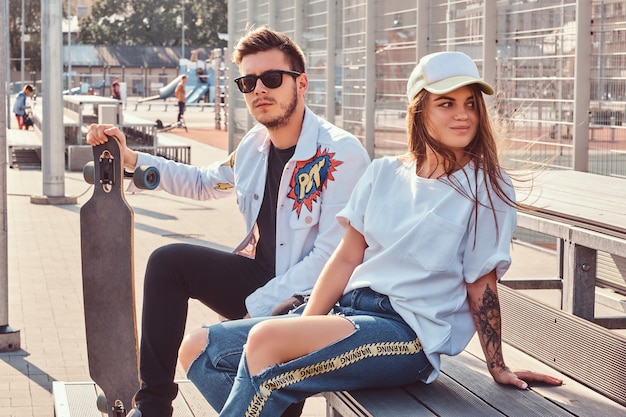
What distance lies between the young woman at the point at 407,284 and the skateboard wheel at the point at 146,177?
982 mm

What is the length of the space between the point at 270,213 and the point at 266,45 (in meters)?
0.61

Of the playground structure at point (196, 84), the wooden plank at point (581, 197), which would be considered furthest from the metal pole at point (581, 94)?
the playground structure at point (196, 84)

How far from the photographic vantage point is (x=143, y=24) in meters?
108

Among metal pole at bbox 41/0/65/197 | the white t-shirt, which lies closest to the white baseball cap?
the white t-shirt

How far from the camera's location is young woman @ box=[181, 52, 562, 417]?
3264mm

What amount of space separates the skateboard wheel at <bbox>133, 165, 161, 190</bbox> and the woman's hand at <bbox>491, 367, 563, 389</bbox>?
1.56 meters

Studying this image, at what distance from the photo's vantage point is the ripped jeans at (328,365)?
3215 millimetres

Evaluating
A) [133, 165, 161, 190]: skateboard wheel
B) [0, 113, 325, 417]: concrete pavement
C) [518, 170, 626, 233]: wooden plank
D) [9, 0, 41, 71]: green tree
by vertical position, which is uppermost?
[9, 0, 41, 71]: green tree

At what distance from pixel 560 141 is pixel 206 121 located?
121 feet

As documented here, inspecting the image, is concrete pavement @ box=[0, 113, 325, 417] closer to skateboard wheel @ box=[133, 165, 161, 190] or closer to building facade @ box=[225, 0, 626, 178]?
skateboard wheel @ box=[133, 165, 161, 190]

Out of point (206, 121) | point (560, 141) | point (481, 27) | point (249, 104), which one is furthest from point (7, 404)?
point (206, 121)

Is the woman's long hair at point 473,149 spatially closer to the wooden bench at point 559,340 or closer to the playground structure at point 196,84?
the wooden bench at point 559,340

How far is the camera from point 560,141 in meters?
10.9

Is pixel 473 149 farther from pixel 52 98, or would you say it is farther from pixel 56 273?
pixel 52 98
